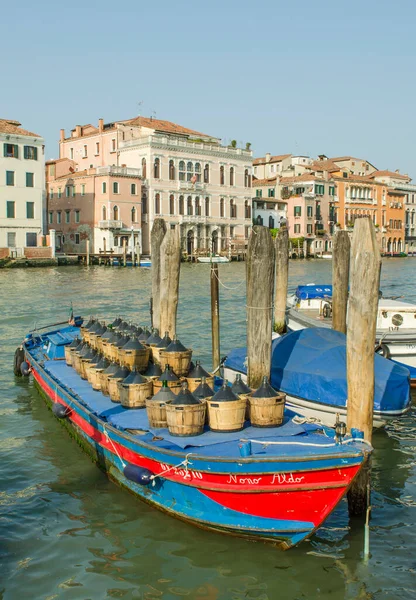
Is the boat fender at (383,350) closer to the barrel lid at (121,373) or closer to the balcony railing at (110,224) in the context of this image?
the barrel lid at (121,373)

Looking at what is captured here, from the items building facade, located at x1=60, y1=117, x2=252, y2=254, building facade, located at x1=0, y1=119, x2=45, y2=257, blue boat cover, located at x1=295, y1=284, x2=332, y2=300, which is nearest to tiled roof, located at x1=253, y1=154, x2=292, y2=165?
building facade, located at x1=60, y1=117, x2=252, y2=254

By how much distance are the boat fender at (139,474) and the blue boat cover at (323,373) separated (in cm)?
322

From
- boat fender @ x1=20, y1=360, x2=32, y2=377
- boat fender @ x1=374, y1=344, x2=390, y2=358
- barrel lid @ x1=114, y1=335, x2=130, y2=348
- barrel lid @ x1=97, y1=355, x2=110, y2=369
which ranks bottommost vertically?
boat fender @ x1=20, y1=360, x2=32, y2=377

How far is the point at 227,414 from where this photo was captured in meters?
7.47

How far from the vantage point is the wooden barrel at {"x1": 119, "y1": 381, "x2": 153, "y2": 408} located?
8633 mm

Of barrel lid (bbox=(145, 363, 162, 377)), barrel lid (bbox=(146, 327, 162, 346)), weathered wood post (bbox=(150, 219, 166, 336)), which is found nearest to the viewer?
barrel lid (bbox=(145, 363, 162, 377))

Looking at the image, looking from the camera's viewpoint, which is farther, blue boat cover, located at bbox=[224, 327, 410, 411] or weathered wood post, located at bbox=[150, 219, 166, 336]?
weathered wood post, located at bbox=[150, 219, 166, 336]

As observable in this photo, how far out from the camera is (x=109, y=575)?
646 centimetres

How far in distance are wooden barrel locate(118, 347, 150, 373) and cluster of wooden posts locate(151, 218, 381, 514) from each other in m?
1.51

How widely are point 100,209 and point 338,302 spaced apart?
1641 inches

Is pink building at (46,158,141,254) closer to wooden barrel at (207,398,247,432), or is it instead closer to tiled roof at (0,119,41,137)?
tiled roof at (0,119,41,137)

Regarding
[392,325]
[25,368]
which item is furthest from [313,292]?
[25,368]

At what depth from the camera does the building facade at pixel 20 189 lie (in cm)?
4659

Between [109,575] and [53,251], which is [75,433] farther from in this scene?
[53,251]
